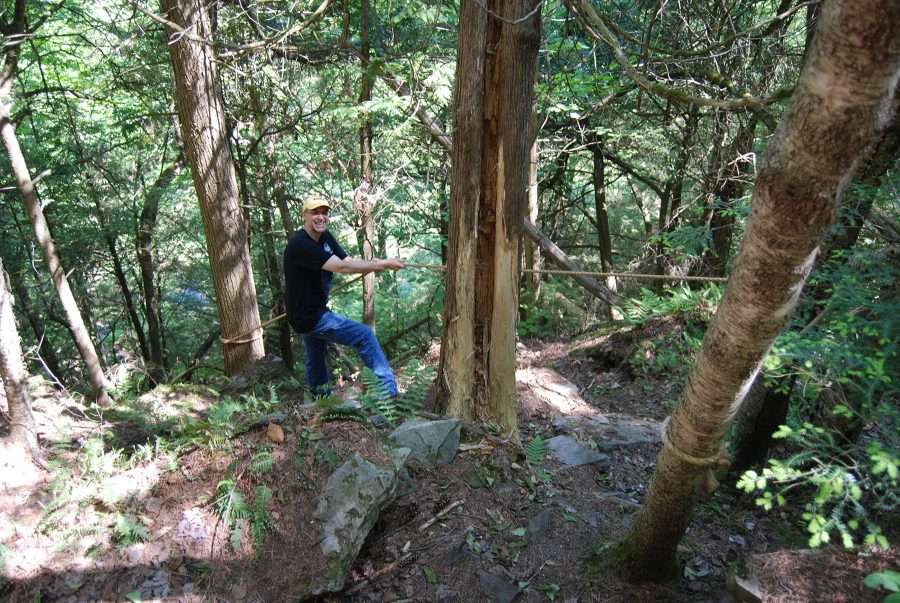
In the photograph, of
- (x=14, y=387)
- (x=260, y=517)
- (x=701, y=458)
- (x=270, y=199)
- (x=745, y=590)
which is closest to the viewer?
(x=701, y=458)

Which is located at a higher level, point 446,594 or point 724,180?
point 724,180

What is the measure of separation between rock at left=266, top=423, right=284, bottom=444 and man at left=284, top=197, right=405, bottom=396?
1574 mm

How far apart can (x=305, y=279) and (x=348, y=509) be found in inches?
103

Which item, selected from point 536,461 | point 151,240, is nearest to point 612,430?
point 536,461

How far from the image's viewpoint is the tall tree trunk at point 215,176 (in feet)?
19.3

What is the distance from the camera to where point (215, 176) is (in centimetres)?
634

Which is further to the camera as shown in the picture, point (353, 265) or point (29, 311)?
point (29, 311)

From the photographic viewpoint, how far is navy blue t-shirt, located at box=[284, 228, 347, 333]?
5129 mm

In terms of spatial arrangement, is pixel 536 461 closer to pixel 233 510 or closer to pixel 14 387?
pixel 233 510

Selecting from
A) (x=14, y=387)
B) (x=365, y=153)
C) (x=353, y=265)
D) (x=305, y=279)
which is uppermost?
(x=365, y=153)

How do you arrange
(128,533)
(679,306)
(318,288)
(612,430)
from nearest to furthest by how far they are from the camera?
(128,533) < (318,288) < (612,430) < (679,306)

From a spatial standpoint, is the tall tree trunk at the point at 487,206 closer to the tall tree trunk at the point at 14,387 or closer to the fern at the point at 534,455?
the fern at the point at 534,455

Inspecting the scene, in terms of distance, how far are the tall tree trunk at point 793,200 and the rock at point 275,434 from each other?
235 cm

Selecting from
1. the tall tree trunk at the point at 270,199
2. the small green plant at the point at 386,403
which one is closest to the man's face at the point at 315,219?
the small green plant at the point at 386,403
